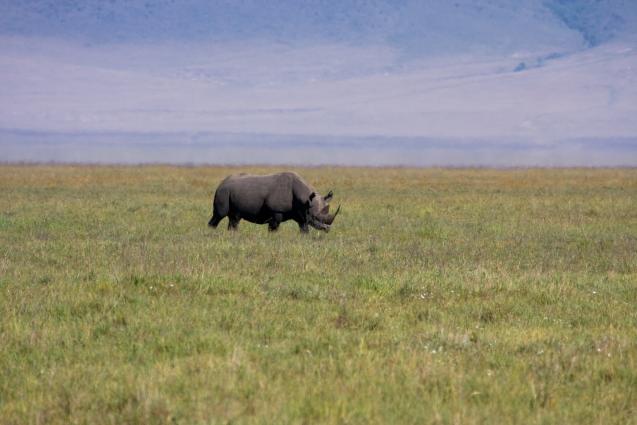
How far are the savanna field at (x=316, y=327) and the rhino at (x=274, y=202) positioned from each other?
645mm

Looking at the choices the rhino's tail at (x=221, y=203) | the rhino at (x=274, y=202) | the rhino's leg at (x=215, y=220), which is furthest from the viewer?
the rhino's leg at (x=215, y=220)

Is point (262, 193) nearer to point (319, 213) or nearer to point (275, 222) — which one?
point (275, 222)

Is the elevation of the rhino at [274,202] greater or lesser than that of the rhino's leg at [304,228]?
greater

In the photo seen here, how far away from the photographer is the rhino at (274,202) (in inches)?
853

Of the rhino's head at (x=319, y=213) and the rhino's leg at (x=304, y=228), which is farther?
the rhino's leg at (x=304, y=228)

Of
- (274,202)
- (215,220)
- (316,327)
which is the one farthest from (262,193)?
(316,327)

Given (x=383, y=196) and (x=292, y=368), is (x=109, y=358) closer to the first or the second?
(x=292, y=368)

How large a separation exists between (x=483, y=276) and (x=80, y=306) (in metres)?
5.16

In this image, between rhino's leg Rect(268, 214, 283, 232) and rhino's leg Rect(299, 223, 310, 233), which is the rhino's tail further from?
rhino's leg Rect(299, 223, 310, 233)

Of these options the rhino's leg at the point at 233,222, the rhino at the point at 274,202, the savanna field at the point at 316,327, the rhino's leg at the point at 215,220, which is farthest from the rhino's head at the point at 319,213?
the rhino's leg at the point at 215,220

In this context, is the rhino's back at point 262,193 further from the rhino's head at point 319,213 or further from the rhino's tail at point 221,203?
the rhino's head at point 319,213

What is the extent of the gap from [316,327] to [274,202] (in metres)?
11.3

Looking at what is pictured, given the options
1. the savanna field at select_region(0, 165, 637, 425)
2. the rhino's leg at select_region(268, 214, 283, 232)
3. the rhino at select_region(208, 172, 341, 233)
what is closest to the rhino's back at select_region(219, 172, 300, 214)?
the rhino at select_region(208, 172, 341, 233)

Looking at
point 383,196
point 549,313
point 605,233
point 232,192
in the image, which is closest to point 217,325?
point 549,313
